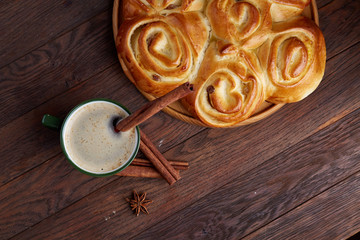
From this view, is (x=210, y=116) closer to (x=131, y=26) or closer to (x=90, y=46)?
(x=131, y=26)

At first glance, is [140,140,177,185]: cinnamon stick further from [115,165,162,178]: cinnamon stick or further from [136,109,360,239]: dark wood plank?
[136,109,360,239]: dark wood plank

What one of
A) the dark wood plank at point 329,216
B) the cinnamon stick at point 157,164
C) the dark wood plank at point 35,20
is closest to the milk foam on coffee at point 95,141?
the cinnamon stick at point 157,164

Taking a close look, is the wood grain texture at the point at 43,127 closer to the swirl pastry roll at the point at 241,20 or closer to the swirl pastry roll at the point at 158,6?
the swirl pastry roll at the point at 158,6

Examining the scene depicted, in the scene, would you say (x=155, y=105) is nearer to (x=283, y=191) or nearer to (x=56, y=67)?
(x=56, y=67)

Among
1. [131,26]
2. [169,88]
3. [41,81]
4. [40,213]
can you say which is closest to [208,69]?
[169,88]

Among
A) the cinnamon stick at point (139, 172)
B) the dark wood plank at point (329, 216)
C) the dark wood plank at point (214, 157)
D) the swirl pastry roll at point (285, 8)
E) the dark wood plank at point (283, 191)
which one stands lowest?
the dark wood plank at point (329, 216)
